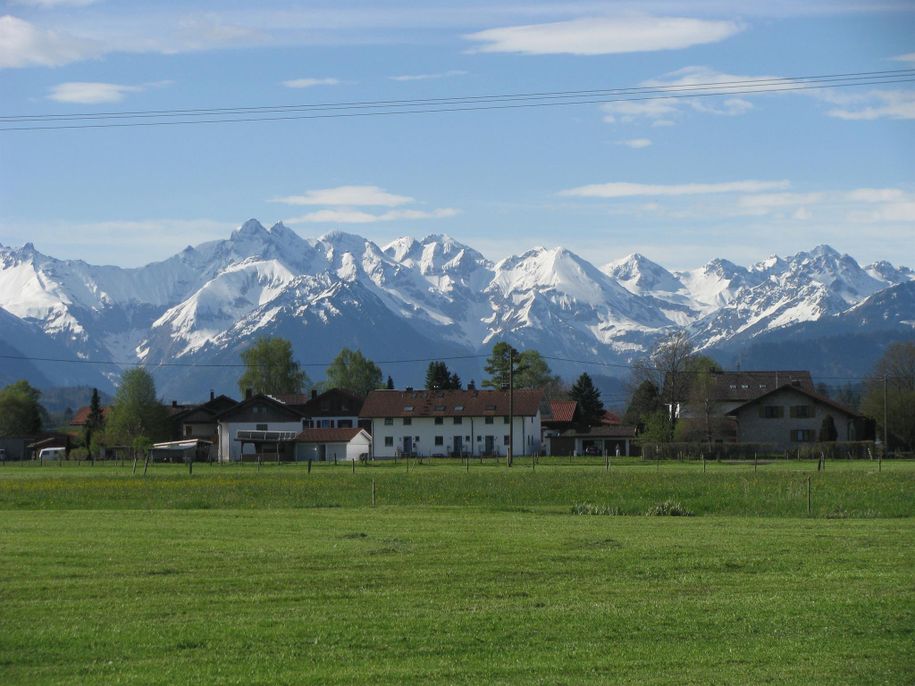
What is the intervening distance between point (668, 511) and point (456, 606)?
2280 centimetres

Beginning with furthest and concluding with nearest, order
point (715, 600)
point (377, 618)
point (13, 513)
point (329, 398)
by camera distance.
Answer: point (329, 398) < point (13, 513) < point (715, 600) < point (377, 618)

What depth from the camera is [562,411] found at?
472ft

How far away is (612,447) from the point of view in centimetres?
13612

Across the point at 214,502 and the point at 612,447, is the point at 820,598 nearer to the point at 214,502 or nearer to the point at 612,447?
the point at 214,502

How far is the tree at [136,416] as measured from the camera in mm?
151125

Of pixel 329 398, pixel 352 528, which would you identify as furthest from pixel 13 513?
pixel 329 398

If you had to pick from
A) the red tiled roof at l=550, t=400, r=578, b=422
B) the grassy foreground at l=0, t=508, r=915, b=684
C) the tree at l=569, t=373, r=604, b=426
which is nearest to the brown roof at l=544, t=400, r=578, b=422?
the red tiled roof at l=550, t=400, r=578, b=422

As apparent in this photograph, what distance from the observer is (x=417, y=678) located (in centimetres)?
1858

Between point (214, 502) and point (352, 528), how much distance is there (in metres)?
13.8

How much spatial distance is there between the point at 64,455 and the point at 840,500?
9875 centimetres

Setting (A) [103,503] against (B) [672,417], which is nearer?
(A) [103,503]

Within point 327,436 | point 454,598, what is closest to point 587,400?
point 327,436

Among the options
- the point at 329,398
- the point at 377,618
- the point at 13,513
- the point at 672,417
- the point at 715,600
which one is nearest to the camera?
the point at 377,618

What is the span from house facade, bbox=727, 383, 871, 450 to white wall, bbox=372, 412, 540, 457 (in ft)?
65.2
